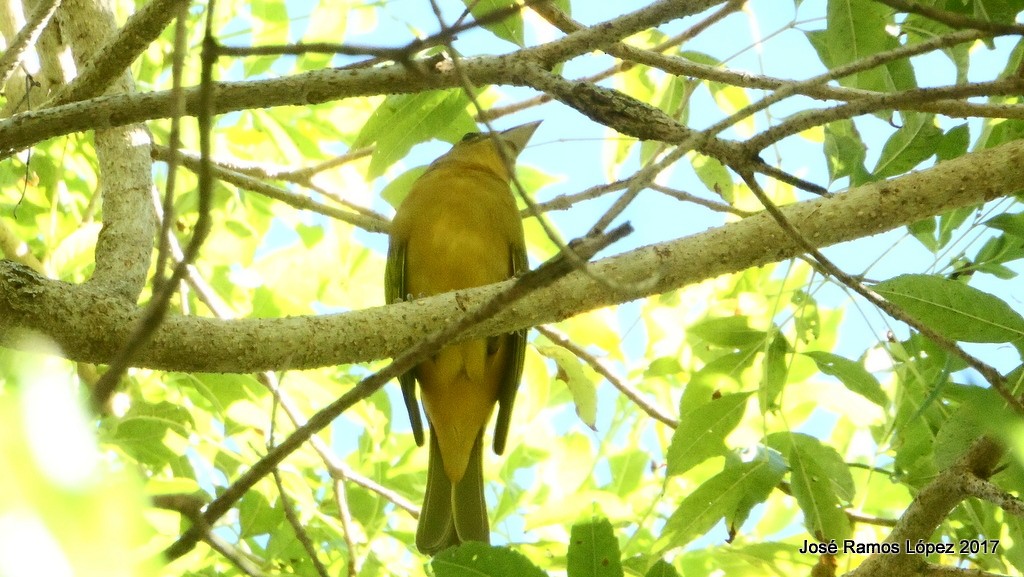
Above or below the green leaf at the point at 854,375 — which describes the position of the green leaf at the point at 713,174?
above

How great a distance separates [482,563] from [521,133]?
3.62 meters

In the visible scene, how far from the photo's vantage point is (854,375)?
2557mm

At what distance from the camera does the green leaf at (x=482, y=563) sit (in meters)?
1.94

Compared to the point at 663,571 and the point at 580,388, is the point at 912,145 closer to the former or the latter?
the point at 663,571

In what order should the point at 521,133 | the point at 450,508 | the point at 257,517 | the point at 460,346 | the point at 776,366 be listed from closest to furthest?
the point at 776,366, the point at 257,517, the point at 450,508, the point at 460,346, the point at 521,133

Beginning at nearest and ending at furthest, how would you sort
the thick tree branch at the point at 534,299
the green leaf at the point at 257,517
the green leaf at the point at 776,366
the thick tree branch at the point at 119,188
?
the thick tree branch at the point at 534,299 → the thick tree branch at the point at 119,188 → the green leaf at the point at 776,366 → the green leaf at the point at 257,517

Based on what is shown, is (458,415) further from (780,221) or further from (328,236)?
(780,221)

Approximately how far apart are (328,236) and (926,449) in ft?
8.70

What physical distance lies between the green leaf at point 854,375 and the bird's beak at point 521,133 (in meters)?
2.86

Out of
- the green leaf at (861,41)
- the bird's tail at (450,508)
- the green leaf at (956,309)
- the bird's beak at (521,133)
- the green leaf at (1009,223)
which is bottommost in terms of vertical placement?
the green leaf at (956,309)

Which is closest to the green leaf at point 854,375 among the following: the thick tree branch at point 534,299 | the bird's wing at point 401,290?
the thick tree branch at point 534,299

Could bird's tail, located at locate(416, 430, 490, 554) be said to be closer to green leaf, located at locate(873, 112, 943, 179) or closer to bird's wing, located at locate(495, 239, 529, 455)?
bird's wing, located at locate(495, 239, 529, 455)

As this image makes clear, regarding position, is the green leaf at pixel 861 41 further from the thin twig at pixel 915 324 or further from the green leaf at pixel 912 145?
the thin twig at pixel 915 324

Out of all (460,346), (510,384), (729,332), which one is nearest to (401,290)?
(460,346)
